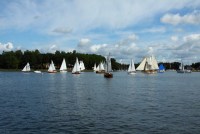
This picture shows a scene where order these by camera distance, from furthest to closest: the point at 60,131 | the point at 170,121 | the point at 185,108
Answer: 1. the point at 185,108
2. the point at 170,121
3. the point at 60,131

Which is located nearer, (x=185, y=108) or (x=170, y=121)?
(x=170, y=121)

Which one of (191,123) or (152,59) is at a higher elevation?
(152,59)

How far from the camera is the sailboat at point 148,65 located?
19075cm

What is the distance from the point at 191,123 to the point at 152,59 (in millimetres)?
166043

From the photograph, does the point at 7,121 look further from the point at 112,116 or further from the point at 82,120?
the point at 112,116

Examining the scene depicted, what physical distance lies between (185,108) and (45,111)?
16.5 m

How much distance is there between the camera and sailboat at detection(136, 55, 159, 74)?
19075 cm

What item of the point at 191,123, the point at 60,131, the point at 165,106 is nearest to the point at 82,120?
the point at 60,131

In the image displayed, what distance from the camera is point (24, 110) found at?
1474 inches

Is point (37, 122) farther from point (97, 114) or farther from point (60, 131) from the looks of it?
point (97, 114)

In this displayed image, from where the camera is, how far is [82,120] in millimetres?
31734

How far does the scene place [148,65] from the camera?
19325cm

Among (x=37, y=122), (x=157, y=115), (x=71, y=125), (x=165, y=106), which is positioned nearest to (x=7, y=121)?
(x=37, y=122)

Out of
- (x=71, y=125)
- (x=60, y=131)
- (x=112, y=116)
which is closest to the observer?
(x=60, y=131)
